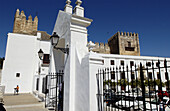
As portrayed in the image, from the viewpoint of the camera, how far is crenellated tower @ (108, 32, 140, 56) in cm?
3688

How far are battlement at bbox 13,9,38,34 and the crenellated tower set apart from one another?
23.4m

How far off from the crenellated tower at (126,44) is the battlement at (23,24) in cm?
2336

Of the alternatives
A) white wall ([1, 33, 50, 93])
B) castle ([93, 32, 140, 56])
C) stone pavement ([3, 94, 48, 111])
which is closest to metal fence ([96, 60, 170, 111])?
stone pavement ([3, 94, 48, 111])

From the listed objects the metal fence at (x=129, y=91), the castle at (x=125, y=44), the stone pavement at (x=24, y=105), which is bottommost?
the stone pavement at (x=24, y=105)

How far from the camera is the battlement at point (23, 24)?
26.8 m

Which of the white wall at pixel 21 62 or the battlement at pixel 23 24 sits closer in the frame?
the white wall at pixel 21 62

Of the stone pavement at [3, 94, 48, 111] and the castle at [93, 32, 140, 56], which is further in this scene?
the castle at [93, 32, 140, 56]

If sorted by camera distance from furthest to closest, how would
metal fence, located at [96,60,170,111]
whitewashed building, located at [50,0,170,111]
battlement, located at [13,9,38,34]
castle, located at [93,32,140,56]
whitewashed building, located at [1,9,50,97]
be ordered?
castle, located at [93,32,140,56]
battlement, located at [13,9,38,34]
whitewashed building, located at [1,9,50,97]
whitewashed building, located at [50,0,170,111]
metal fence, located at [96,60,170,111]

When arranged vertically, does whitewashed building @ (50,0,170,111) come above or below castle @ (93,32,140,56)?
below

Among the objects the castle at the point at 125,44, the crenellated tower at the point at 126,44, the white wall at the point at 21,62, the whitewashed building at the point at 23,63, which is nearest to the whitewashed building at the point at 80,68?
the whitewashed building at the point at 23,63

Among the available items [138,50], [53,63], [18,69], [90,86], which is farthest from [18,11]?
[138,50]

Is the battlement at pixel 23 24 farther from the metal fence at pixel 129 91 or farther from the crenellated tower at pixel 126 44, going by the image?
the metal fence at pixel 129 91

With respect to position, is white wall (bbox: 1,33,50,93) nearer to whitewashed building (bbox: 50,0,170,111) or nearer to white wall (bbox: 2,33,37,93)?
white wall (bbox: 2,33,37,93)

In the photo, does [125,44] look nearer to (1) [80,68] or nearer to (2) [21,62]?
(2) [21,62]
